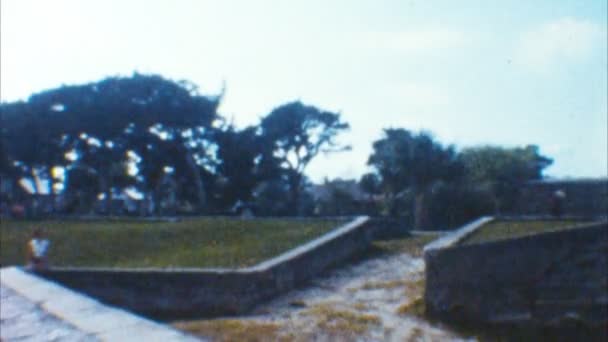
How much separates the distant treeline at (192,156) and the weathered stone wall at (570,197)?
4.23ft

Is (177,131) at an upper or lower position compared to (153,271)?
upper

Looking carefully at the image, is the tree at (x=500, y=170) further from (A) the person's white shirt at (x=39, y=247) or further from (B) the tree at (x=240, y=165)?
(A) the person's white shirt at (x=39, y=247)

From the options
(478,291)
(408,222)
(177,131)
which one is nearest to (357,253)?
(478,291)

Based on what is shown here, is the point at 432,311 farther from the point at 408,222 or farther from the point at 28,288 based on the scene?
the point at 408,222

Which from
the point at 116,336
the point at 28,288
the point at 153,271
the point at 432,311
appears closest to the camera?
the point at 116,336

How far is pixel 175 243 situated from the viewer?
1556cm

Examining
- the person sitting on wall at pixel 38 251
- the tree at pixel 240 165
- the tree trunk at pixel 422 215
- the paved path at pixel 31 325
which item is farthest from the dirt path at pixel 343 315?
the tree at pixel 240 165

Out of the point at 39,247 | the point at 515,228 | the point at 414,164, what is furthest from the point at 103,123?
the point at 515,228

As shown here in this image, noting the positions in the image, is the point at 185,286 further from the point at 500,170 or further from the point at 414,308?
the point at 500,170

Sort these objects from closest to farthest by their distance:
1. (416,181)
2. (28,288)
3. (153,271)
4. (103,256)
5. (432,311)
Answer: (28,288) → (432,311) → (153,271) → (103,256) → (416,181)

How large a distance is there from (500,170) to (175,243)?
76.0 feet

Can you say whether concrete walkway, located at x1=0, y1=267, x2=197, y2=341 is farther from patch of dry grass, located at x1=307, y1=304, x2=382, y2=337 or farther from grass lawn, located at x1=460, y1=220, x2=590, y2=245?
grass lawn, located at x1=460, y1=220, x2=590, y2=245

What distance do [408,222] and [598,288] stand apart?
20586 millimetres

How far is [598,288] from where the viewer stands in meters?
10.5
